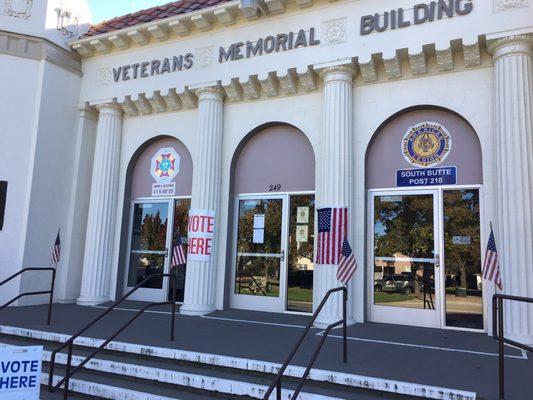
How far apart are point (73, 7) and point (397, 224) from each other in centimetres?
956

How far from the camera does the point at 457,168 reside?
8094mm

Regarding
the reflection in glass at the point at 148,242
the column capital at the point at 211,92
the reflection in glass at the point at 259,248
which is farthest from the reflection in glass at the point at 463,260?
the reflection in glass at the point at 148,242

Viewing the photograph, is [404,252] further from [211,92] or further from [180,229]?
[211,92]

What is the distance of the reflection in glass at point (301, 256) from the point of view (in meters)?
9.11

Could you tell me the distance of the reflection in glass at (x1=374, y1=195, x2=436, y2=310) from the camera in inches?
318

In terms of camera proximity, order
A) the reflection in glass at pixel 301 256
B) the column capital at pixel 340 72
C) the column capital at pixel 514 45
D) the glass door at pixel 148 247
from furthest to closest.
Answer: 1. the glass door at pixel 148 247
2. the reflection in glass at pixel 301 256
3. the column capital at pixel 340 72
4. the column capital at pixel 514 45

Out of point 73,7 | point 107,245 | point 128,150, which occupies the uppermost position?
point 73,7

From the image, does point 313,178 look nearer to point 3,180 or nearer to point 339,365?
point 339,365

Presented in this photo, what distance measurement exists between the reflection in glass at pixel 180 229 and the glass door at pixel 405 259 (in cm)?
434

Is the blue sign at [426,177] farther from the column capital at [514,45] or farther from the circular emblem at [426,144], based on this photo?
the column capital at [514,45]

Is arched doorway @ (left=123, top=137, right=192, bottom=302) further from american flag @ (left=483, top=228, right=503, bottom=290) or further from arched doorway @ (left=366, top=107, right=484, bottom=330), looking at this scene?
american flag @ (left=483, top=228, right=503, bottom=290)

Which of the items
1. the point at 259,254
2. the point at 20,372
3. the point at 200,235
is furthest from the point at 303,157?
the point at 20,372

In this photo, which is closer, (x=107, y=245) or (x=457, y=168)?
(x=457, y=168)

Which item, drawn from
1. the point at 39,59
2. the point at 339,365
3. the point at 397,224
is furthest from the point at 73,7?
the point at 339,365
